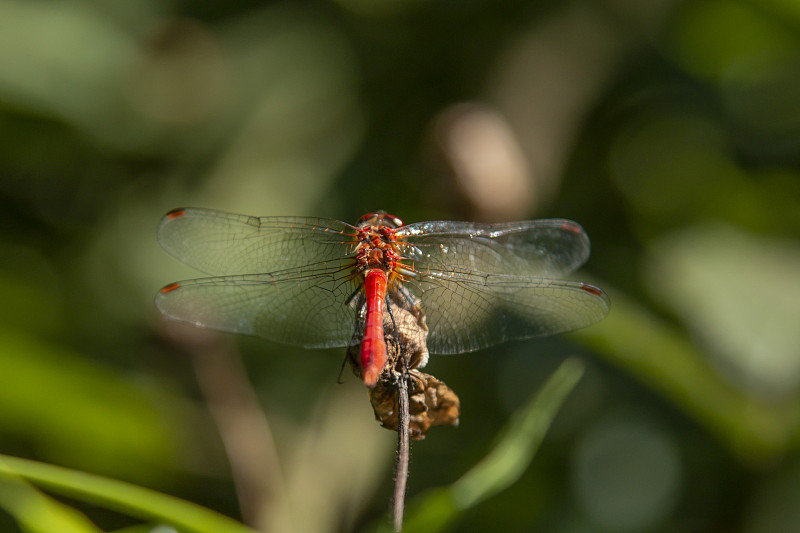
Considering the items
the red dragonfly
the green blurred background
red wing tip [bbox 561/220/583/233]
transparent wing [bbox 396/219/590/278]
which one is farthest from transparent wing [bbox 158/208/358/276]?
the green blurred background

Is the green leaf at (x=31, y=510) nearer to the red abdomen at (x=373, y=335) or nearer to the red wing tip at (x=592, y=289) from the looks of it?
the red abdomen at (x=373, y=335)

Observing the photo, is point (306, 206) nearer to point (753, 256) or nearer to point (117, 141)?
point (117, 141)

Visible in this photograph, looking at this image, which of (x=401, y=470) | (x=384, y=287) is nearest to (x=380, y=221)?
(x=384, y=287)

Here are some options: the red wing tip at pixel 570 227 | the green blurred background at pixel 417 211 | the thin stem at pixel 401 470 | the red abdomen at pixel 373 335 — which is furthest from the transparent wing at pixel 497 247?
the thin stem at pixel 401 470

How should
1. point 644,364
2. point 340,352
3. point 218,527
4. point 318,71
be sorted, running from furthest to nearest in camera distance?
point 318,71 → point 340,352 → point 644,364 → point 218,527

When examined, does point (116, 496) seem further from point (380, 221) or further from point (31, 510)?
point (380, 221)

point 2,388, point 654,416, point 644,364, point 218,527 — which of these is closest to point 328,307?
point 218,527

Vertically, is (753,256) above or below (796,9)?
below
